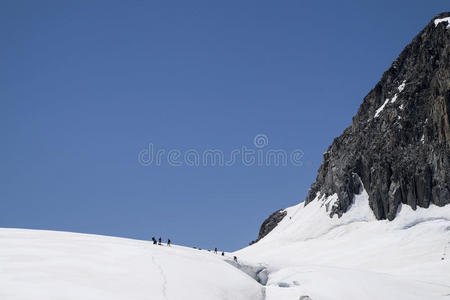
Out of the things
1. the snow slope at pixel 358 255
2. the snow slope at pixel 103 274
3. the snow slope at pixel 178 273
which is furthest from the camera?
the snow slope at pixel 358 255

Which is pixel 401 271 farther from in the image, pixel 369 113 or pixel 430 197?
pixel 369 113

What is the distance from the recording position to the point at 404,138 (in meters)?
97.9

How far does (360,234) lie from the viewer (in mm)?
88562

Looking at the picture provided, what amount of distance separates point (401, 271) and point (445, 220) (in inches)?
991

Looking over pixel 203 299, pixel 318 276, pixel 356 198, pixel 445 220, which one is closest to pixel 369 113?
pixel 356 198

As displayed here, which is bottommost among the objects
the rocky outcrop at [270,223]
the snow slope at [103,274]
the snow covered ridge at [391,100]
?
the snow slope at [103,274]

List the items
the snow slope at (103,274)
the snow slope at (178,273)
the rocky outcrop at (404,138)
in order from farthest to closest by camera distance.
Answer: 1. the rocky outcrop at (404,138)
2. the snow slope at (178,273)
3. the snow slope at (103,274)

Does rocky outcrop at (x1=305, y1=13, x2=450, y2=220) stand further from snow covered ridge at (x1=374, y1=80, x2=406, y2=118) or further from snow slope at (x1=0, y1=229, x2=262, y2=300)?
snow slope at (x1=0, y1=229, x2=262, y2=300)

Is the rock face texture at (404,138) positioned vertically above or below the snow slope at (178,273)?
above

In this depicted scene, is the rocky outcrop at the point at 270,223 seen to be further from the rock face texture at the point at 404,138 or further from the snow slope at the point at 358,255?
the rock face texture at the point at 404,138

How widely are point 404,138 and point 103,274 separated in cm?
8815

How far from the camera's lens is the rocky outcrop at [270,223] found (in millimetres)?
151212

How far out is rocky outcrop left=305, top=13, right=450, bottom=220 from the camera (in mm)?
86375

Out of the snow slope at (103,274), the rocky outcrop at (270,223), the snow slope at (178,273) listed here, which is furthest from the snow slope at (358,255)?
the rocky outcrop at (270,223)
